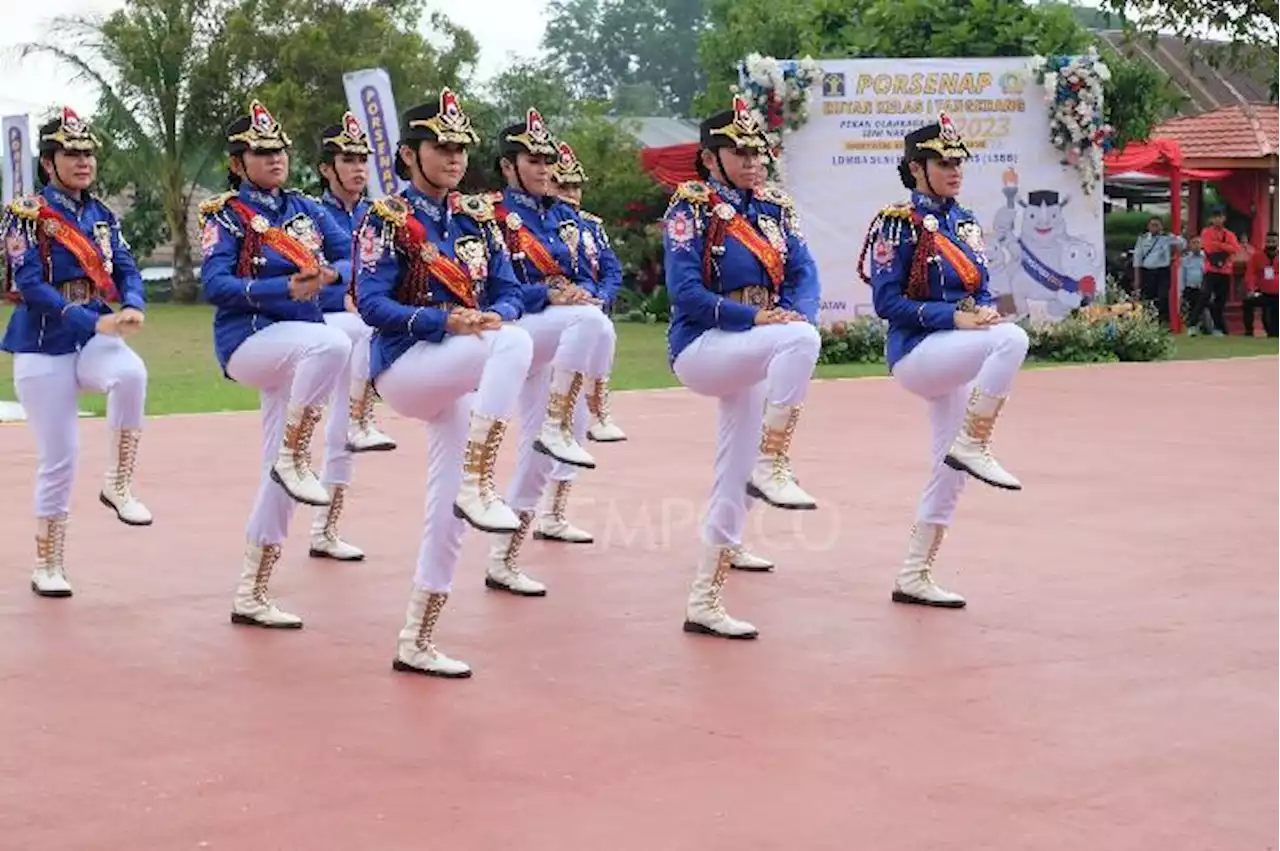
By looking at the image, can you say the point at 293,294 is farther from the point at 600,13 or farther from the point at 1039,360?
the point at 600,13

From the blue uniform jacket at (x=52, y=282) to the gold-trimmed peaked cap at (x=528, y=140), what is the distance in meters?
1.96

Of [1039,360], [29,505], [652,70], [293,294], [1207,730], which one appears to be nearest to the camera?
[1207,730]

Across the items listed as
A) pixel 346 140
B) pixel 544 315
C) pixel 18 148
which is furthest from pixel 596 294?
pixel 18 148

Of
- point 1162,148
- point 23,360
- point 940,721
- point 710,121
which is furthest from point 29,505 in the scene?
point 1162,148

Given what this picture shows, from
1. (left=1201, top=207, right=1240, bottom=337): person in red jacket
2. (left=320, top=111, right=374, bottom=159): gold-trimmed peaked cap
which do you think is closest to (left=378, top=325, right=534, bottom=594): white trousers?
(left=320, top=111, right=374, bottom=159): gold-trimmed peaked cap

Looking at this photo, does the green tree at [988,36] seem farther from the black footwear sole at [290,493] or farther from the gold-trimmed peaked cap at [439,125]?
the gold-trimmed peaked cap at [439,125]

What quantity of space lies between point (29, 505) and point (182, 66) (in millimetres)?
33784

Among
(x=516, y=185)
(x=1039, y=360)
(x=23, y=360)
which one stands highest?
(x=516, y=185)

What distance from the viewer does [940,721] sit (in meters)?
6.83

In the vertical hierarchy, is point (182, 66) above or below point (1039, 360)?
above

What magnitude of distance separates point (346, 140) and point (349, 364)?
1.20 m

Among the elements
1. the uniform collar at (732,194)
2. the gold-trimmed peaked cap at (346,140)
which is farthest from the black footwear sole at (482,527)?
the gold-trimmed peaked cap at (346,140)

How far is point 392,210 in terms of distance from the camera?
7.50m

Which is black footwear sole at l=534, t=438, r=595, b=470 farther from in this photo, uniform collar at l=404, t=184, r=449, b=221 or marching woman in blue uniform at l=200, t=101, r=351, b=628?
uniform collar at l=404, t=184, r=449, b=221
